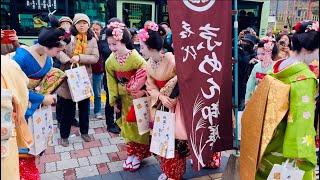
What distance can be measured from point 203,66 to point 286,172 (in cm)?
105

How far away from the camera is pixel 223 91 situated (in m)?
2.68

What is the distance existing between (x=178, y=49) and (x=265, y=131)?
0.95m

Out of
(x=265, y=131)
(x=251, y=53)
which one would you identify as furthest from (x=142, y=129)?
(x=251, y=53)

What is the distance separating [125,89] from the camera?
149 inches

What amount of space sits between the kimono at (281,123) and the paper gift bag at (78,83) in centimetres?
228

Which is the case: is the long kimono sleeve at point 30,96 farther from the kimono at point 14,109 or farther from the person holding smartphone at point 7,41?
the kimono at point 14,109

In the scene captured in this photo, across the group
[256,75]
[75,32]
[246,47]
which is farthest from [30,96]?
[246,47]

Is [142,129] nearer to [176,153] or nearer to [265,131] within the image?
[176,153]

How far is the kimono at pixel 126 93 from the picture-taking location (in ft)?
11.9

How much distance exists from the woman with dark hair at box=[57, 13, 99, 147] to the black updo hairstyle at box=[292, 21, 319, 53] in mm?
2908

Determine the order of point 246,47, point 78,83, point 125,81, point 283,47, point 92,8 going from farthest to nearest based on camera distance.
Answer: point 92,8 < point 246,47 < point 283,47 < point 78,83 < point 125,81

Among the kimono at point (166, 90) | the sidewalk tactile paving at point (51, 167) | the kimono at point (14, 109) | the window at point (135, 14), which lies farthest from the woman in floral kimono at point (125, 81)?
the window at point (135, 14)

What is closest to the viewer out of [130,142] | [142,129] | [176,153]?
[176,153]

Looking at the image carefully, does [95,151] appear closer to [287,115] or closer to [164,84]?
[164,84]
